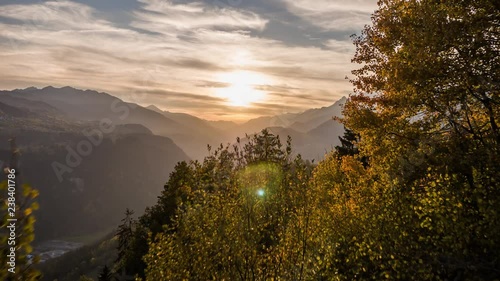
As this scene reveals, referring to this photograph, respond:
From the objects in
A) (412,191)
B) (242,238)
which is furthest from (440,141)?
(242,238)

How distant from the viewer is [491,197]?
45.9 feet

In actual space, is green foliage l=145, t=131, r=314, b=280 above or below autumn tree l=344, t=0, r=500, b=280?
below

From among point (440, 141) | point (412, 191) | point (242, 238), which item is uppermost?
point (440, 141)

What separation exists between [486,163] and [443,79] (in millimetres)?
4016

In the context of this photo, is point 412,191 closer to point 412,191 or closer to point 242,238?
point 412,191

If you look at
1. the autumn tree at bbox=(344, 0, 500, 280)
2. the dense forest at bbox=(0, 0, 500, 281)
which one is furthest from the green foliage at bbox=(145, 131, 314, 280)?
the autumn tree at bbox=(344, 0, 500, 280)

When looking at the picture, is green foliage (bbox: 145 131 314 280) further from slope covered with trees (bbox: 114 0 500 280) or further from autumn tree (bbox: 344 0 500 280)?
autumn tree (bbox: 344 0 500 280)

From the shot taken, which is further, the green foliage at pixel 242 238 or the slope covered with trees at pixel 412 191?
the green foliage at pixel 242 238

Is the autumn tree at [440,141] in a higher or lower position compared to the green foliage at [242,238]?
higher

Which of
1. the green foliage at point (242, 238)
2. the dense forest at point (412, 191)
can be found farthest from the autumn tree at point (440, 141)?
the green foliage at point (242, 238)

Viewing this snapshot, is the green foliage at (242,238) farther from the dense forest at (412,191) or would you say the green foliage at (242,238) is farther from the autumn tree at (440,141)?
the autumn tree at (440,141)

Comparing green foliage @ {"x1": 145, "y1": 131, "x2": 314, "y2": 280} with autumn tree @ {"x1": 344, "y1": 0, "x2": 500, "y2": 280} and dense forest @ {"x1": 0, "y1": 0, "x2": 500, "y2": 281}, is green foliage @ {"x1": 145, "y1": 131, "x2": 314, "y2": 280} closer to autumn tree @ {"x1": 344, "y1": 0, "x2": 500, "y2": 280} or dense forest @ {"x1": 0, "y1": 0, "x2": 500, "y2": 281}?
dense forest @ {"x1": 0, "y1": 0, "x2": 500, "y2": 281}

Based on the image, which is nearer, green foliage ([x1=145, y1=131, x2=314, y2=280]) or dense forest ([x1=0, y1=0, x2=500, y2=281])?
dense forest ([x1=0, y1=0, x2=500, y2=281])

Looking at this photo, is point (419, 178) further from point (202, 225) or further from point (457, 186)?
point (202, 225)
